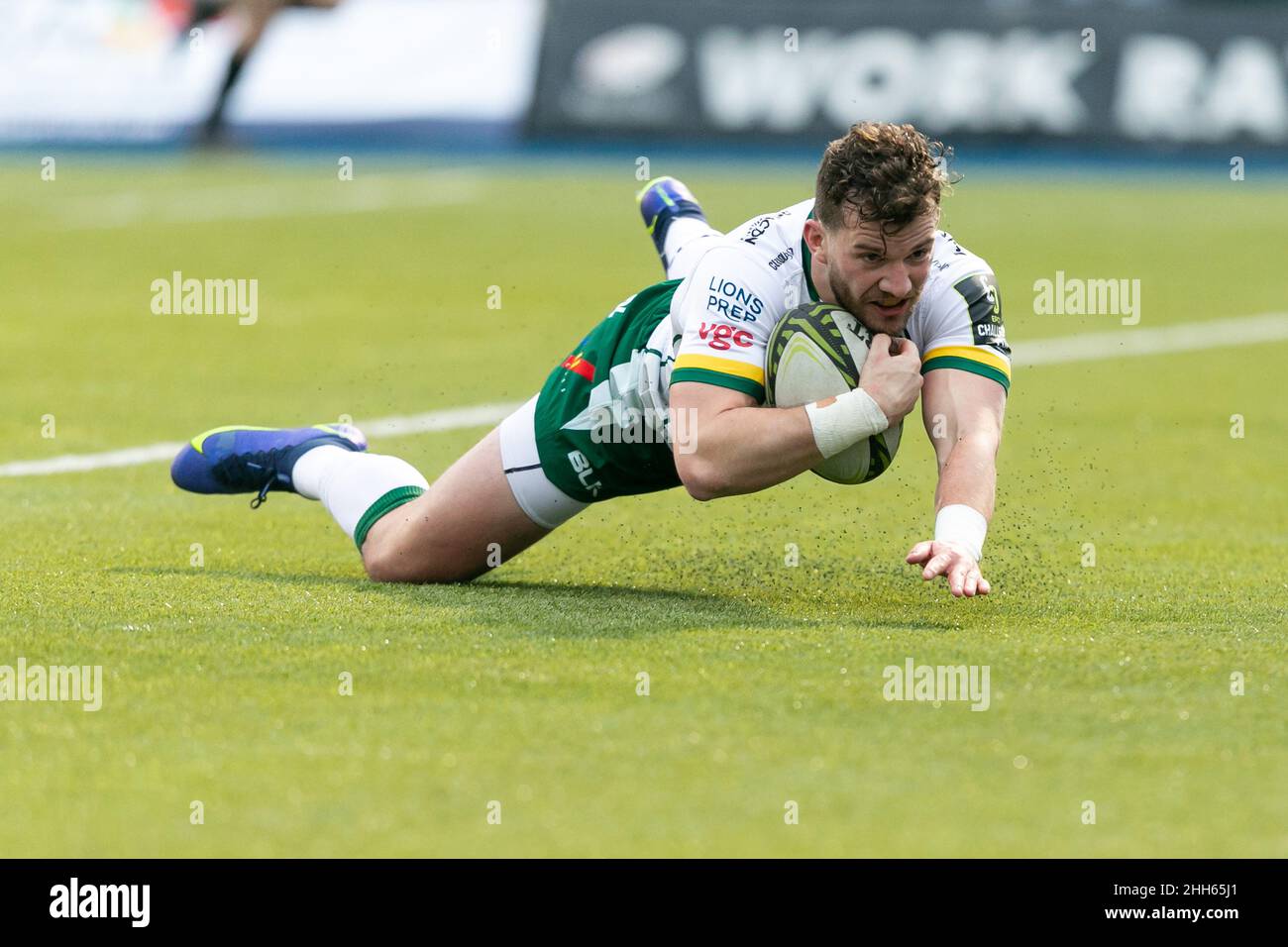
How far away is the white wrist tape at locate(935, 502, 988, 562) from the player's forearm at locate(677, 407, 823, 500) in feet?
A: 1.38

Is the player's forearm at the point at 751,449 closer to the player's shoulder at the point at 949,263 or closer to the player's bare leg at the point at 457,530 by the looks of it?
the player's shoulder at the point at 949,263

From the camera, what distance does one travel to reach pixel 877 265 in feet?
19.8

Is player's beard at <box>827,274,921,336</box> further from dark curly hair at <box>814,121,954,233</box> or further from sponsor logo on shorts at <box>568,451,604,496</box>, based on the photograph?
sponsor logo on shorts at <box>568,451,604,496</box>

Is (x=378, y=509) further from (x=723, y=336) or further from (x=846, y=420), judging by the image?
(x=846, y=420)

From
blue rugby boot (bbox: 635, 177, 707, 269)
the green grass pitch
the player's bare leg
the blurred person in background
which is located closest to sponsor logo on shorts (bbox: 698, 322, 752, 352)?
the green grass pitch

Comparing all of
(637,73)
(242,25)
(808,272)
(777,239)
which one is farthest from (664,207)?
(242,25)

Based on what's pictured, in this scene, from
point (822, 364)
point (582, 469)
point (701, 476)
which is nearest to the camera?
point (822, 364)

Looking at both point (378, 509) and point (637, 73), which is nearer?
point (378, 509)

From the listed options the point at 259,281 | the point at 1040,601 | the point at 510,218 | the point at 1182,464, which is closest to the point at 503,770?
the point at 1040,601

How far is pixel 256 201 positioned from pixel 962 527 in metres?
19.0

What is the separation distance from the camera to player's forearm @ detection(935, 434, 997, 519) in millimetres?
6172

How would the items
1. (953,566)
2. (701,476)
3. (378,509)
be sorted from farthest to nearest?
(378,509)
(701,476)
(953,566)

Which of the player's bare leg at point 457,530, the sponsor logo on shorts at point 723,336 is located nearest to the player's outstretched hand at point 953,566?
the sponsor logo on shorts at point 723,336

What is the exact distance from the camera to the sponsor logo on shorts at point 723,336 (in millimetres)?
6219
